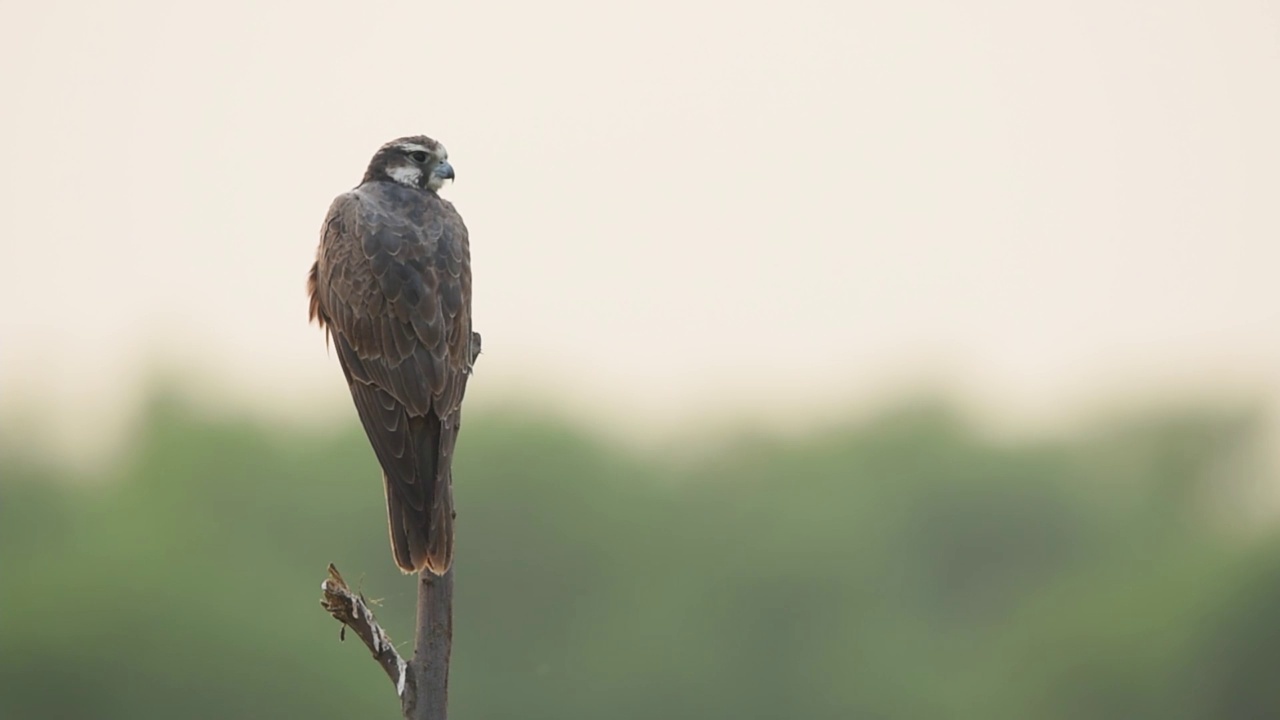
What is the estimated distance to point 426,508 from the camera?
29.4 ft

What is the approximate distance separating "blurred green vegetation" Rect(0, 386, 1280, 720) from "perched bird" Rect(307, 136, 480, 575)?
82.8 ft

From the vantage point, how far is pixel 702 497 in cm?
5756

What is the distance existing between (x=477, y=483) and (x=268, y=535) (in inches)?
286

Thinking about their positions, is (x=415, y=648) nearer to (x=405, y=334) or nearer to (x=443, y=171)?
(x=405, y=334)

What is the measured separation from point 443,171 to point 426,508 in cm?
304

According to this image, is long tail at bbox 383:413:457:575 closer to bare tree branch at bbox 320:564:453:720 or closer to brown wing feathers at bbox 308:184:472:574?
brown wing feathers at bbox 308:184:472:574

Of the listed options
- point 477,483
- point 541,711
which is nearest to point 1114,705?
point 541,711

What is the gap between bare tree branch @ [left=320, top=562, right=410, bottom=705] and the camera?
8008 mm

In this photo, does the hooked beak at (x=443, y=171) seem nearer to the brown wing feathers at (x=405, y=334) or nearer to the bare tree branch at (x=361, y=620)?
the brown wing feathers at (x=405, y=334)

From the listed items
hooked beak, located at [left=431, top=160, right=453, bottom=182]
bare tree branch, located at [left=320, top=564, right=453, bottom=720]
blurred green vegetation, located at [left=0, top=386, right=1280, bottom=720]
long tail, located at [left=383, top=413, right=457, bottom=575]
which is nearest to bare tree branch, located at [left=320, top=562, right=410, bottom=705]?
bare tree branch, located at [left=320, top=564, right=453, bottom=720]

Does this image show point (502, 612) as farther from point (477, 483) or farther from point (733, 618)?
point (733, 618)

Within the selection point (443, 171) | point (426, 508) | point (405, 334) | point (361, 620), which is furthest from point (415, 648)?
point (443, 171)

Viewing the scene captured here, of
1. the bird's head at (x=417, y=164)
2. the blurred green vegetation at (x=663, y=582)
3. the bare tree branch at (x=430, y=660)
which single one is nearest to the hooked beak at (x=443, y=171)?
the bird's head at (x=417, y=164)

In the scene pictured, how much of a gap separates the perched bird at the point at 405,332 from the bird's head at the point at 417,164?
0.33ft
